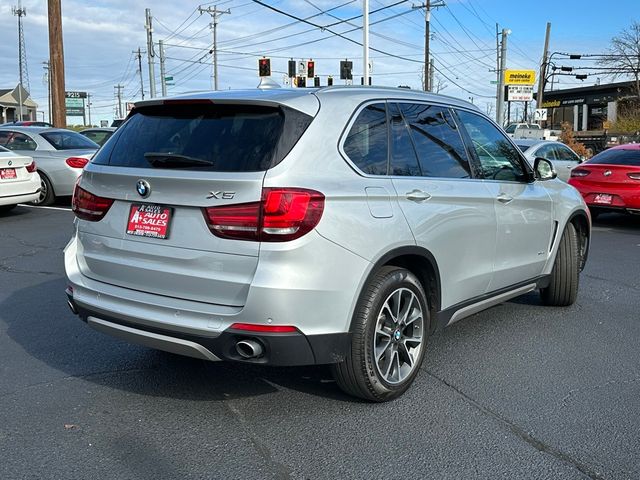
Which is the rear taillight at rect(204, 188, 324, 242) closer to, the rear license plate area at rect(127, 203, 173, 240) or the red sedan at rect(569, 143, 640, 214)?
the rear license plate area at rect(127, 203, 173, 240)

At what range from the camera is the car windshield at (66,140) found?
13211 mm

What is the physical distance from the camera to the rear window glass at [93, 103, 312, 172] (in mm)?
3330

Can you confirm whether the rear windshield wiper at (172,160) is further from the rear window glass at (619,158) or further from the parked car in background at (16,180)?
the rear window glass at (619,158)

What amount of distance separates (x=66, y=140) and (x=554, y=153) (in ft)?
36.1

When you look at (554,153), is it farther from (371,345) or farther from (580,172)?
(371,345)

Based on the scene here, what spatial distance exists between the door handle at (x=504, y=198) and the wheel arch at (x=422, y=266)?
3.30 feet

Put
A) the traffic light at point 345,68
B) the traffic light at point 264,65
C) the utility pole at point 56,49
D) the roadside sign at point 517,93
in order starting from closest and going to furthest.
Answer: the utility pole at point 56,49 → the traffic light at point 264,65 → the traffic light at point 345,68 → the roadside sign at point 517,93

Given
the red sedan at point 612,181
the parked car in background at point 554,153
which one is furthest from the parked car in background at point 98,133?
the red sedan at point 612,181

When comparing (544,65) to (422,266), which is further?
(544,65)

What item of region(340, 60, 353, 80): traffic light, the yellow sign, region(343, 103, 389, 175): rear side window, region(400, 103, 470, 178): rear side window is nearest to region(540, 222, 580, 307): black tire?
region(400, 103, 470, 178): rear side window

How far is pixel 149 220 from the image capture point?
11.5 ft

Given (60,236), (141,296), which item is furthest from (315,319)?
(60,236)

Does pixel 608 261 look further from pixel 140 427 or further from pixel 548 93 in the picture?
pixel 548 93

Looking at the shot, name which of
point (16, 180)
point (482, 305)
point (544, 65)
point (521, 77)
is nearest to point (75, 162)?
point (16, 180)
